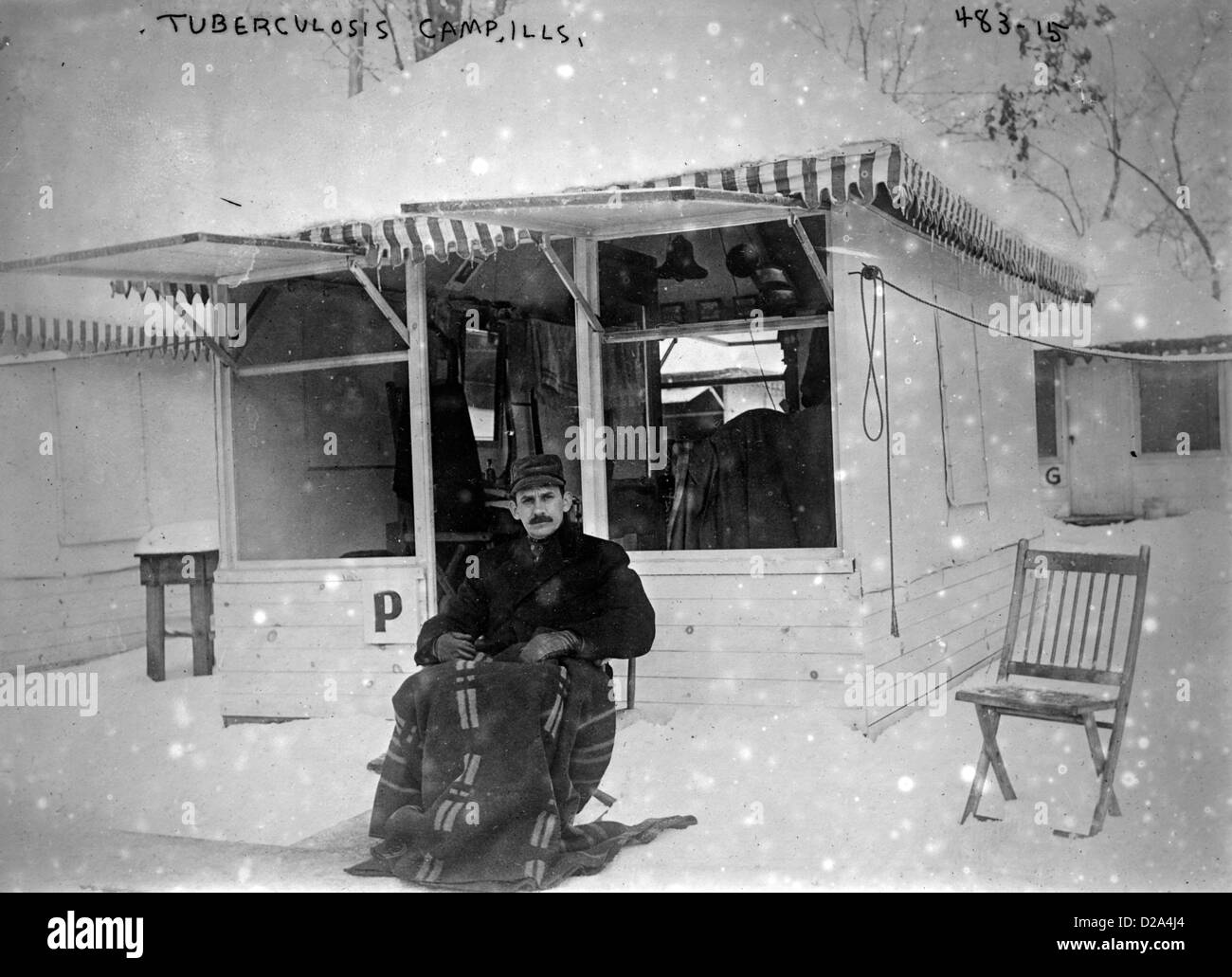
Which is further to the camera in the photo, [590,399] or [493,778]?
[590,399]

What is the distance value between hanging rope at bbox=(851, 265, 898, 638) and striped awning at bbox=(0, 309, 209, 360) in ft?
11.4

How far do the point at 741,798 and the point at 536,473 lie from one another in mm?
1516

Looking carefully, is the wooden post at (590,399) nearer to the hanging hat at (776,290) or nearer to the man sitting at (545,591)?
the hanging hat at (776,290)

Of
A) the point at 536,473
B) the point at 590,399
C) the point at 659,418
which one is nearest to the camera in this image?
the point at 536,473

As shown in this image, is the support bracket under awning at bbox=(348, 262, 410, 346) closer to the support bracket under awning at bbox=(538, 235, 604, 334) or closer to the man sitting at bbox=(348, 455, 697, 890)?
the support bracket under awning at bbox=(538, 235, 604, 334)

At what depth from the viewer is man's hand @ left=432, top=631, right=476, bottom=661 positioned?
13.5ft

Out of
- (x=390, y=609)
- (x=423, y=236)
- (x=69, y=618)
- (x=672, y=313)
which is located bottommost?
(x=69, y=618)

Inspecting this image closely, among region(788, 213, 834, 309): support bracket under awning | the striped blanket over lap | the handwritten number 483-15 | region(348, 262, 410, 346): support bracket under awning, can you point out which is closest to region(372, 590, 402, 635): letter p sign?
region(348, 262, 410, 346): support bracket under awning

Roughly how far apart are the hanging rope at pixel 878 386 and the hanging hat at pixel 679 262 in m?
1.09

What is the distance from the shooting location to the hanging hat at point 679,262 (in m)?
6.07

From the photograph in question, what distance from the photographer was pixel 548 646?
406cm

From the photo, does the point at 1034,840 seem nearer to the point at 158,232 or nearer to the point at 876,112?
the point at 876,112

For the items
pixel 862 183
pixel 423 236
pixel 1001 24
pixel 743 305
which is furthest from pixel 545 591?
pixel 1001 24

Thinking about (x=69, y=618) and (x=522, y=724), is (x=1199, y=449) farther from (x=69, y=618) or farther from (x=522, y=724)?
(x=69, y=618)
